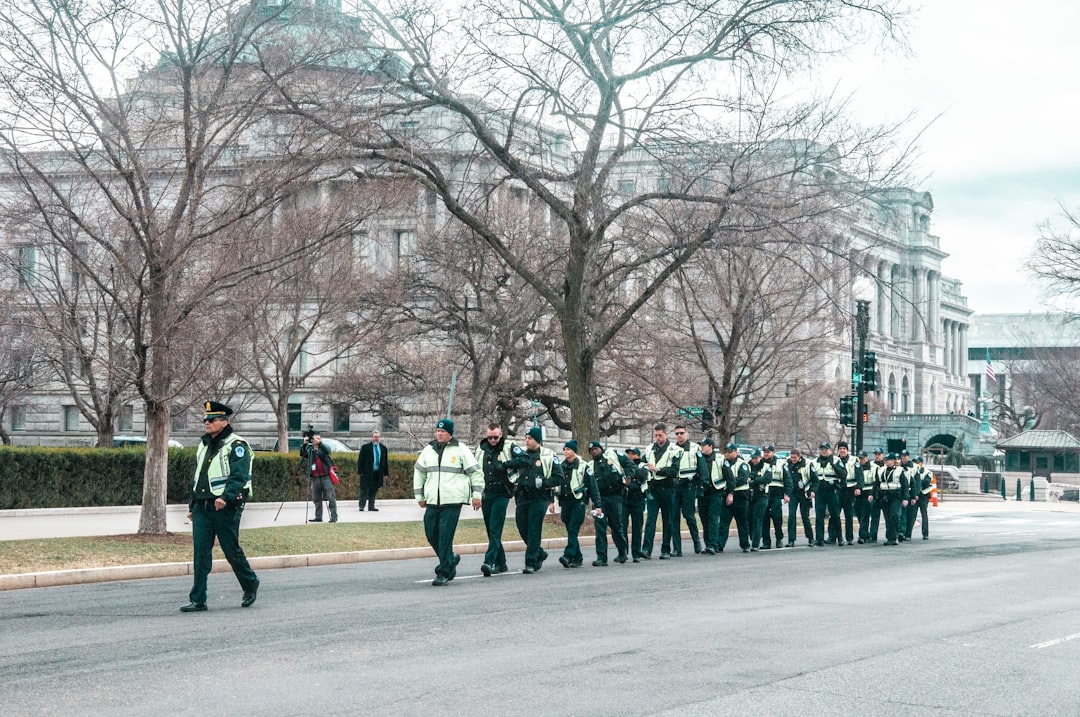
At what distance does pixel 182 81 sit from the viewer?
2102cm

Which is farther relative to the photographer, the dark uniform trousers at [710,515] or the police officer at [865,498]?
the police officer at [865,498]

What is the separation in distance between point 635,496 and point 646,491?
0.27m

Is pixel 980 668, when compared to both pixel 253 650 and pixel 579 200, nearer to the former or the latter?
pixel 253 650

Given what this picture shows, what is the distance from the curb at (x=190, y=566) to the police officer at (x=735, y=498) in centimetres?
299

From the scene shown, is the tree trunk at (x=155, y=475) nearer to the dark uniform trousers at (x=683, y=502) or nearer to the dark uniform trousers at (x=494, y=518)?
the dark uniform trousers at (x=494, y=518)

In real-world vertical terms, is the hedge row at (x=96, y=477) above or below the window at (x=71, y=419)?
below

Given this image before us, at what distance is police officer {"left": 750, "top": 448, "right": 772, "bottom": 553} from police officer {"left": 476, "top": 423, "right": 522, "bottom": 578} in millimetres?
8176

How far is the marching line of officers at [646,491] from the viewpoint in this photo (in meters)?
16.0

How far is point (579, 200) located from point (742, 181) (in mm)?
3531

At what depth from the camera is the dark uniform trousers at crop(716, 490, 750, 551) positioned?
24.0 meters

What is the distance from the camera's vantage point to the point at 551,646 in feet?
36.0

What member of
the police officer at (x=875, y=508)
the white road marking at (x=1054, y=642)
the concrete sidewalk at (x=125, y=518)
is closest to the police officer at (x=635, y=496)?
the concrete sidewalk at (x=125, y=518)

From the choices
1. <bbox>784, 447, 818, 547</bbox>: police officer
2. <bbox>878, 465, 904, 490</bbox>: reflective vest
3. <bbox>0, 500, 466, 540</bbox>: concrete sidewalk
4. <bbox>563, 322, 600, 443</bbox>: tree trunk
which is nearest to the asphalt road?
<bbox>0, 500, 466, 540</bbox>: concrete sidewalk

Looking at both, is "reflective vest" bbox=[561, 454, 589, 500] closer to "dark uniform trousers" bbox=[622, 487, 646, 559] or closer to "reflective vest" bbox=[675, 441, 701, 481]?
"dark uniform trousers" bbox=[622, 487, 646, 559]
